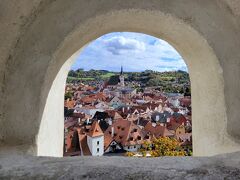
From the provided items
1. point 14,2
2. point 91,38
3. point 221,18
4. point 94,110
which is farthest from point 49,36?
point 94,110

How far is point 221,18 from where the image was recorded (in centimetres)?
252

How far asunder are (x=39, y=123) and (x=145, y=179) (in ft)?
3.91

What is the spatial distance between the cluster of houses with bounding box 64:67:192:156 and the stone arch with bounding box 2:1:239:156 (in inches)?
411

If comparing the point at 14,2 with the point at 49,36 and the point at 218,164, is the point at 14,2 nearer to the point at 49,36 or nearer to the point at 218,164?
the point at 49,36

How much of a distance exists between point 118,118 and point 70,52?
17799 mm

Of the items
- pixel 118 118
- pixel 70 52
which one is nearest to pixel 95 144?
pixel 118 118

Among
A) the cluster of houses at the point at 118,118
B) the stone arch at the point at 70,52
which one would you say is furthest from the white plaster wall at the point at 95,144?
the stone arch at the point at 70,52

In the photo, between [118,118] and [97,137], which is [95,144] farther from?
[118,118]

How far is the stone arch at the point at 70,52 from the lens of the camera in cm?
244

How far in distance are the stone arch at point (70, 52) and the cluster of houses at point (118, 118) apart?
10431 mm

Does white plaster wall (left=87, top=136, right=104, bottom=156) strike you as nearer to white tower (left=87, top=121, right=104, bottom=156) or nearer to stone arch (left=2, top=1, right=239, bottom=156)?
white tower (left=87, top=121, right=104, bottom=156)

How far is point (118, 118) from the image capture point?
20.6m

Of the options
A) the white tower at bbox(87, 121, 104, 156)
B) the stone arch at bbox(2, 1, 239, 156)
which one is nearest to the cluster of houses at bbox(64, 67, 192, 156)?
the white tower at bbox(87, 121, 104, 156)

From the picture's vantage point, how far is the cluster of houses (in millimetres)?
15469
